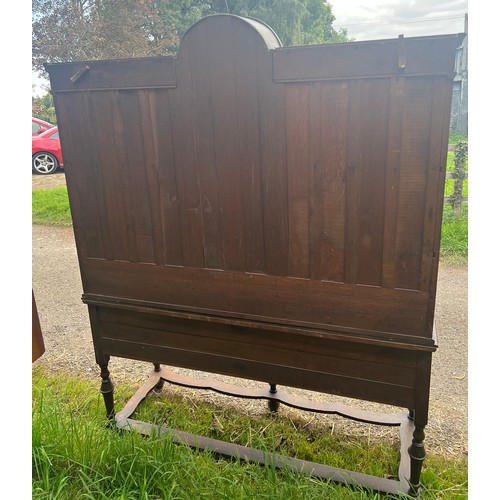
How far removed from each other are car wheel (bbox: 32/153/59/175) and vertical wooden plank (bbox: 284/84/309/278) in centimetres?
781

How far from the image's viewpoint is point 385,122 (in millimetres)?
1474

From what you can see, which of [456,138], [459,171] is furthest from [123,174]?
[456,138]

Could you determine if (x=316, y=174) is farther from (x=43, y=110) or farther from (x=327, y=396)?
(x=43, y=110)

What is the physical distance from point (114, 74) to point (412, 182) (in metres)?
1.15

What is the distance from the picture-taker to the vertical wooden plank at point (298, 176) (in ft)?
5.12

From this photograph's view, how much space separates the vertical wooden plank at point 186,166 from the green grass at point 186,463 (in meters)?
0.83

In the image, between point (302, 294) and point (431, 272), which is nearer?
point (431, 272)

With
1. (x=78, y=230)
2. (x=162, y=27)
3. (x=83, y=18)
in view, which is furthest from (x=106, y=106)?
(x=83, y=18)

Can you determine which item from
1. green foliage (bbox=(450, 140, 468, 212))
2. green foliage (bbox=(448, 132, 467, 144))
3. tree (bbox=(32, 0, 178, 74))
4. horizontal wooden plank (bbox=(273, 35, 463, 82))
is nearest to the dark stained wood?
horizontal wooden plank (bbox=(273, 35, 463, 82))

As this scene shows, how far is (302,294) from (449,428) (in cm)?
127

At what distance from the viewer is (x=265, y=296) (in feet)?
5.96

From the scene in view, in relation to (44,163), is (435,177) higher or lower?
higher

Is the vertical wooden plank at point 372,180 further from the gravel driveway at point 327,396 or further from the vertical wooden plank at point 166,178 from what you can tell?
the gravel driveway at point 327,396

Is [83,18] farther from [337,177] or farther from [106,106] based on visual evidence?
[337,177]
